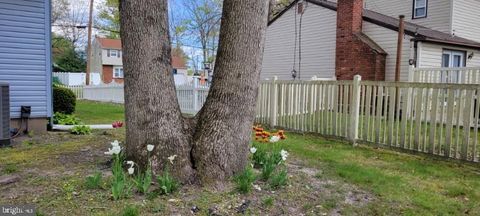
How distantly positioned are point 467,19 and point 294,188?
622 inches

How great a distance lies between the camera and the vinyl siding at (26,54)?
7008 millimetres

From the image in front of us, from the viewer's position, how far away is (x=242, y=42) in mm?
3783

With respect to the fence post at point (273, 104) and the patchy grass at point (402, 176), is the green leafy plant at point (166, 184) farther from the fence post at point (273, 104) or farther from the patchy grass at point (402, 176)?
the fence post at point (273, 104)

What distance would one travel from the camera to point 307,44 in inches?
670

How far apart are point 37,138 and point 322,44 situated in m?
12.0

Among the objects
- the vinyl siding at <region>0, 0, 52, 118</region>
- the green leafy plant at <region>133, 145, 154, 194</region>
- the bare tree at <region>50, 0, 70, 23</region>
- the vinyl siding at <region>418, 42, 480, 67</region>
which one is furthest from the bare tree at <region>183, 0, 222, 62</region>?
the green leafy plant at <region>133, 145, 154, 194</region>

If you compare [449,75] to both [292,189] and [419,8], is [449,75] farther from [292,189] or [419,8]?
[292,189]

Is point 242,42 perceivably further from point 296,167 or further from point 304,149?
point 304,149

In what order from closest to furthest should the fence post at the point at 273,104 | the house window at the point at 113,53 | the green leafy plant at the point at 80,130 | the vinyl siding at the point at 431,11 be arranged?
the green leafy plant at the point at 80,130 < the fence post at the point at 273,104 < the vinyl siding at the point at 431,11 < the house window at the point at 113,53

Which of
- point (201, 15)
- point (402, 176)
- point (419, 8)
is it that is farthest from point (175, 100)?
point (201, 15)

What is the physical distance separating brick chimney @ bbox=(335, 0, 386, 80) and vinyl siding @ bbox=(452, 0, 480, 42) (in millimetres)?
4278

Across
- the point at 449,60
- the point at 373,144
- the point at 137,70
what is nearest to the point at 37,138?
the point at 137,70

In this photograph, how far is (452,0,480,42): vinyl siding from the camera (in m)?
15.7

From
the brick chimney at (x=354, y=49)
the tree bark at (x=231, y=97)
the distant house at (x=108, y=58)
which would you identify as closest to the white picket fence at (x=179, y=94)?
the brick chimney at (x=354, y=49)
